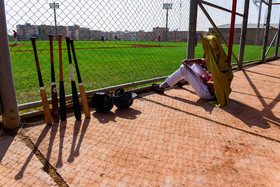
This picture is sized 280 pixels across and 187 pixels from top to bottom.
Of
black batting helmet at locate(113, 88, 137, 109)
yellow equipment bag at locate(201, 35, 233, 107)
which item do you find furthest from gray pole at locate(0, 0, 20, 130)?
yellow equipment bag at locate(201, 35, 233, 107)

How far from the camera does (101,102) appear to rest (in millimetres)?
3105

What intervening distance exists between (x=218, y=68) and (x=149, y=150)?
190cm

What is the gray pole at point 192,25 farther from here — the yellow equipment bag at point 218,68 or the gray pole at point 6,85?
the gray pole at point 6,85

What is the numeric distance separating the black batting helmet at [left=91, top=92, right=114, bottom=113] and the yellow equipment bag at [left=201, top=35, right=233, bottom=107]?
1.67 metres

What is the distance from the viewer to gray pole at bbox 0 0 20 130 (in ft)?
7.39

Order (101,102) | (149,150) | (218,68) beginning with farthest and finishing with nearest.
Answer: (218,68) → (101,102) → (149,150)

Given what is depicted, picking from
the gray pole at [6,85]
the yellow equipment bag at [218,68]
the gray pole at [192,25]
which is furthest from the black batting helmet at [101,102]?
the gray pole at [192,25]

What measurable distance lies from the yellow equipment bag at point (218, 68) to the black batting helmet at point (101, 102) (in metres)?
1.67

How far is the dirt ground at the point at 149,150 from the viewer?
5.65 ft

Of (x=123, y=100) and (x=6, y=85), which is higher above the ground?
(x=6, y=85)

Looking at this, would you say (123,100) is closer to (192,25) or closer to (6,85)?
(6,85)

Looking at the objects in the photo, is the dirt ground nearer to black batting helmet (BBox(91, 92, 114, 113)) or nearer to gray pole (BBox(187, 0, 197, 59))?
black batting helmet (BBox(91, 92, 114, 113))

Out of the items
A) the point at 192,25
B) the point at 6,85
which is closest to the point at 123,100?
the point at 6,85

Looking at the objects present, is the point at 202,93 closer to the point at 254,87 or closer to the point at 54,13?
the point at 254,87
